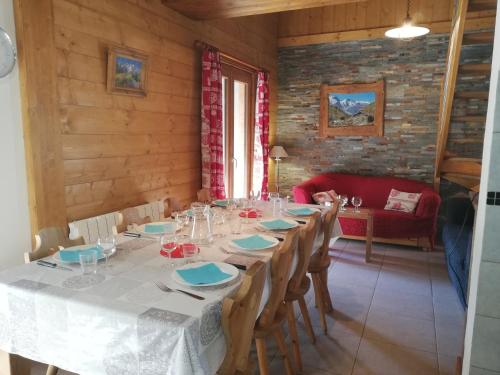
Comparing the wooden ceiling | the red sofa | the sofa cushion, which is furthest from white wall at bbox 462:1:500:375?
the sofa cushion

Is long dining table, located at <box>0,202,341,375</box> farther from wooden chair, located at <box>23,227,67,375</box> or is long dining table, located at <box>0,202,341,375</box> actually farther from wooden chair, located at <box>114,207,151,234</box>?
wooden chair, located at <box>114,207,151,234</box>

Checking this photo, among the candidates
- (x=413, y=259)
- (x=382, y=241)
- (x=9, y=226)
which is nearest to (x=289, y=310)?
(x=9, y=226)

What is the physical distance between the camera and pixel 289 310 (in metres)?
2.14

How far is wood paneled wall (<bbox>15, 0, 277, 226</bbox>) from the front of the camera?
2490 millimetres

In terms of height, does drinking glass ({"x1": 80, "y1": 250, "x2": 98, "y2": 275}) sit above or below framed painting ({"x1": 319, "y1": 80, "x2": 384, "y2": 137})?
below

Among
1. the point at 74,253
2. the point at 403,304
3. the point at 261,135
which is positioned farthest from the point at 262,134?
the point at 74,253

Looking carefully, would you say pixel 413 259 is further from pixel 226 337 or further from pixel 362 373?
pixel 226 337

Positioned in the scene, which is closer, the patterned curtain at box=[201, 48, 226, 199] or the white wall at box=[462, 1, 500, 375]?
the white wall at box=[462, 1, 500, 375]

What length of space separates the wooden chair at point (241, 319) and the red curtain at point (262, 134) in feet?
12.4

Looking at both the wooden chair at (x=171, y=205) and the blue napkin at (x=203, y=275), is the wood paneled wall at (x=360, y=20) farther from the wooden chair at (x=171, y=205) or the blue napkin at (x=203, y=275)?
Answer: the blue napkin at (x=203, y=275)

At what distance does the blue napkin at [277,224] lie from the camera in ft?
7.50

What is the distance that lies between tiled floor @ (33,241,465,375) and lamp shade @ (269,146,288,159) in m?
2.01

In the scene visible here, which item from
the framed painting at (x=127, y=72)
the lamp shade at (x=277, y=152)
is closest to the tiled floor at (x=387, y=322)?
the lamp shade at (x=277, y=152)

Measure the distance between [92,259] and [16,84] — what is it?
1.36m
